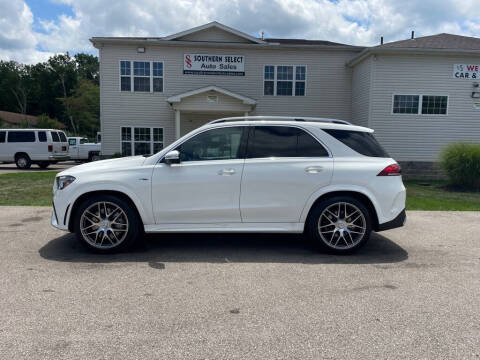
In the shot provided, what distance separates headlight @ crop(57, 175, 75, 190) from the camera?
502 centimetres

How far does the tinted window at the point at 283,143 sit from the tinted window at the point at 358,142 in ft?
0.98

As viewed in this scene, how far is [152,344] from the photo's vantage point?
113 inches

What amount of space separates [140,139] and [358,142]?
51.9 ft

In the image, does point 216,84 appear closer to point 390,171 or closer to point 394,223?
point 390,171

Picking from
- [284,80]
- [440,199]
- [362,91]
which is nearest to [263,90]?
[284,80]

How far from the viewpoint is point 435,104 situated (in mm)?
17031

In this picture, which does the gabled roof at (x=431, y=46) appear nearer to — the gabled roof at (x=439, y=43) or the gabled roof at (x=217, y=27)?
the gabled roof at (x=439, y=43)

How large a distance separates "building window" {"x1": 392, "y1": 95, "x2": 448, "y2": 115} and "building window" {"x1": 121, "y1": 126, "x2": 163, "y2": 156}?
451 inches

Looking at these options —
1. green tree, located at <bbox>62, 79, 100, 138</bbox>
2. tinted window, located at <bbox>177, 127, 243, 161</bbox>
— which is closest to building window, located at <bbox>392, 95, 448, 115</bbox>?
tinted window, located at <bbox>177, 127, 243, 161</bbox>

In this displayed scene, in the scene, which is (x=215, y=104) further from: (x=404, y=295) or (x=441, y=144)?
(x=404, y=295)

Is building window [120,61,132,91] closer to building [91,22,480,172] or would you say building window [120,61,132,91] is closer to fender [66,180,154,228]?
building [91,22,480,172]

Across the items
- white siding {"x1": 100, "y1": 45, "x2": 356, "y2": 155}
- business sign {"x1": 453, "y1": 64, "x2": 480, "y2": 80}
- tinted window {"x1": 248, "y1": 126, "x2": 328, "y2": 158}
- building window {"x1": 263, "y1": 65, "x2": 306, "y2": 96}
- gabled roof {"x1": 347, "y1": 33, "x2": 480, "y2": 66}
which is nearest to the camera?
tinted window {"x1": 248, "y1": 126, "x2": 328, "y2": 158}

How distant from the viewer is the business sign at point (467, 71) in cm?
1675

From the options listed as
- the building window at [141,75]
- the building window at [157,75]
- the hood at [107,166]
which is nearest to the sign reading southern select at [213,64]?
the building window at [157,75]
